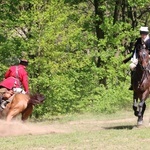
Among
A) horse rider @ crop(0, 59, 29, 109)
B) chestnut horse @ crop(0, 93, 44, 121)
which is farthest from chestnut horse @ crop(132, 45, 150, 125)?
horse rider @ crop(0, 59, 29, 109)

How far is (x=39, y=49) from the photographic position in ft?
80.1

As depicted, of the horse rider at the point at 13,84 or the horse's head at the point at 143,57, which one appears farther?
the horse rider at the point at 13,84

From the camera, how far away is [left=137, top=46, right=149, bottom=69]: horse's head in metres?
14.2

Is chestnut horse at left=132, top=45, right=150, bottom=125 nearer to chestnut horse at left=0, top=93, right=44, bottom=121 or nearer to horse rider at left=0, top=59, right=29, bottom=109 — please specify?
chestnut horse at left=0, top=93, right=44, bottom=121

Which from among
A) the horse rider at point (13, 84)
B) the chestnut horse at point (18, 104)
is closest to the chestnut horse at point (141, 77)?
the chestnut horse at point (18, 104)

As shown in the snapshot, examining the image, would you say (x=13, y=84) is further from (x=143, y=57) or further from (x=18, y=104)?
(x=143, y=57)

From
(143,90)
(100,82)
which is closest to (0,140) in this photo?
(143,90)

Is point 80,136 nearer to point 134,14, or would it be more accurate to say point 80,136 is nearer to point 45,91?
point 45,91

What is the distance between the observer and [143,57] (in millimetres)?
14273

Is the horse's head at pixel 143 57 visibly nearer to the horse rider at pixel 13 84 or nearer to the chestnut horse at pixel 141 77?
the chestnut horse at pixel 141 77

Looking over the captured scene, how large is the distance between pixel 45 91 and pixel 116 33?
19.8 feet

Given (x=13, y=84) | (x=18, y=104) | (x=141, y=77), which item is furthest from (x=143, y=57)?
(x=13, y=84)

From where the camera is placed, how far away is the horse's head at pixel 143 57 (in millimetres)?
14234

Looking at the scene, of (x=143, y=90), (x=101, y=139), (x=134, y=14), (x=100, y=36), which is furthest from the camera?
(x=134, y=14)
